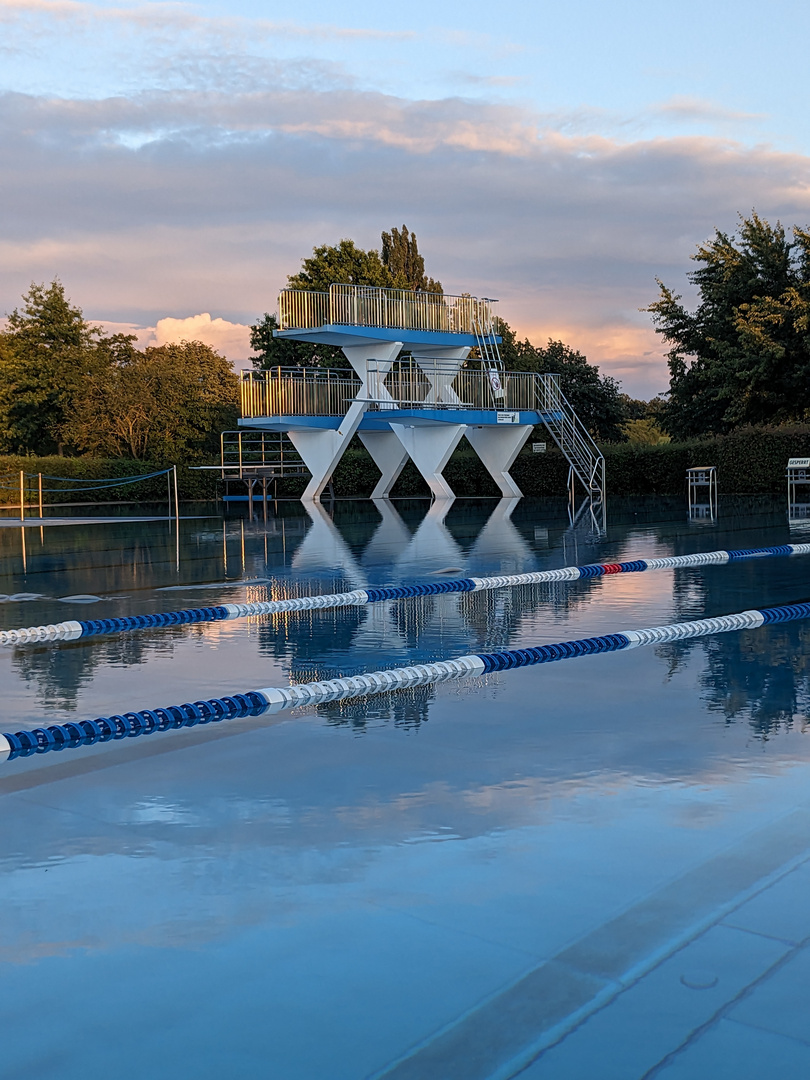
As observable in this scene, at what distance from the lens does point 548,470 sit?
3588 cm

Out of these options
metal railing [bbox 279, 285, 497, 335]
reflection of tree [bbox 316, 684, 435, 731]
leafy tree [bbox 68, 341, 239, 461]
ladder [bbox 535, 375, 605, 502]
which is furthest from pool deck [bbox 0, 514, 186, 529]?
reflection of tree [bbox 316, 684, 435, 731]

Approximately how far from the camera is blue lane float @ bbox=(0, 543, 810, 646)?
28.2ft

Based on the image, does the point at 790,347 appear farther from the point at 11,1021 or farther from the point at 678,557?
the point at 11,1021

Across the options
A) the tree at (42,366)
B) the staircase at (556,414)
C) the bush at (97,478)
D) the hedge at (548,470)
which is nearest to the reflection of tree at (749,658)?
the staircase at (556,414)

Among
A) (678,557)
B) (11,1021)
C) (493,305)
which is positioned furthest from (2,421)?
(11,1021)

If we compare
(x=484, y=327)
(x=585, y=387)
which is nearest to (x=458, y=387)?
(x=484, y=327)

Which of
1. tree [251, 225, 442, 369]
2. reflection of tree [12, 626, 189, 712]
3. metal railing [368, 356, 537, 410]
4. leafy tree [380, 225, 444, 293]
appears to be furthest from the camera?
leafy tree [380, 225, 444, 293]

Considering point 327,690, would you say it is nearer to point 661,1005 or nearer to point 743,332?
point 661,1005

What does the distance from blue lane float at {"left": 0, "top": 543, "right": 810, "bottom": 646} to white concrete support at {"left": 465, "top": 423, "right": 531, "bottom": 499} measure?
57.6ft

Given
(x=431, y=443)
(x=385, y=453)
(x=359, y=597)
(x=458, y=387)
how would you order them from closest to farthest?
(x=359, y=597)
(x=431, y=443)
(x=458, y=387)
(x=385, y=453)

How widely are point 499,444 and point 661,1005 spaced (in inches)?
1179

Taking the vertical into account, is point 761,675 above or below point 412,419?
below

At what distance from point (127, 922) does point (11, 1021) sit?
0.55 meters

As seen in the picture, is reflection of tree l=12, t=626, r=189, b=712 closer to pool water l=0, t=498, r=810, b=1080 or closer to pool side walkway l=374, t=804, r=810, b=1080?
pool water l=0, t=498, r=810, b=1080
